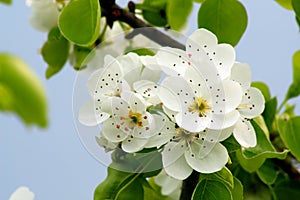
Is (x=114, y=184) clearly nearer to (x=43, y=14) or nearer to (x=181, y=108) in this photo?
(x=181, y=108)

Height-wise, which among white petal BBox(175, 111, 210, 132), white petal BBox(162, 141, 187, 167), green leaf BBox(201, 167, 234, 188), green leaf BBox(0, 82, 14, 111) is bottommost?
green leaf BBox(201, 167, 234, 188)

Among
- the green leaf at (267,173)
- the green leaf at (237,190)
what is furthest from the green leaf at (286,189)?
the green leaf at (237,190)

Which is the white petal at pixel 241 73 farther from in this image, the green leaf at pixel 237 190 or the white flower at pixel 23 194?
the white flower at pixel 23 194

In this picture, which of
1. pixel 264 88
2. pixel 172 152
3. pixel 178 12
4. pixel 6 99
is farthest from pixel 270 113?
pixel 6 99

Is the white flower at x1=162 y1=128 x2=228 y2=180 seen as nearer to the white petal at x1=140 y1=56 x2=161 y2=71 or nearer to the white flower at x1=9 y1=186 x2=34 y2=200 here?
the white petal at x1=140 y1=56 x2=161 y2=71

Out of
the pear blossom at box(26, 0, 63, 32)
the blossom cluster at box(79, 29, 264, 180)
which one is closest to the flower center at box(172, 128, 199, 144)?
the blossom cluster at box(79, 29, 264, 180)

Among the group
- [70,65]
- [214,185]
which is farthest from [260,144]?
[70,65]
